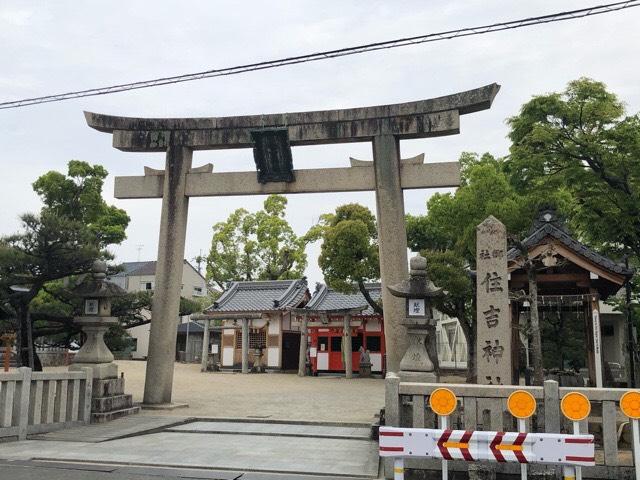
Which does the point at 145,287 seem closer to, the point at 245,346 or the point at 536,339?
the point at 245,346

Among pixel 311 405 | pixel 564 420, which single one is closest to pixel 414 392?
pixel 564 420

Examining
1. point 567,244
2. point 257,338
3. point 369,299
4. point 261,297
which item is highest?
point 567,244

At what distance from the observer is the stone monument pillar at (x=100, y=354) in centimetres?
1073

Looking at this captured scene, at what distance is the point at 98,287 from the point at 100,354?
1440mm

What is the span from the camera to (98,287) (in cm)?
1165

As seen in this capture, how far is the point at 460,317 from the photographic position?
68.2ft

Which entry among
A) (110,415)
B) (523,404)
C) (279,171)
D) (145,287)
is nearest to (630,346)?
(279,171)

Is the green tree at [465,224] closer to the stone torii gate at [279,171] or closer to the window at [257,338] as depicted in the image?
the stone torii gate at [279,171]

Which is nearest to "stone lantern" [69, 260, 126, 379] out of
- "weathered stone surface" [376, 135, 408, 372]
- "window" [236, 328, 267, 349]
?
"weathered stone surface" [376, 135, 408, 372]

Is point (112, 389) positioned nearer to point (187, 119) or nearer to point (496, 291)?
point (187, 119)

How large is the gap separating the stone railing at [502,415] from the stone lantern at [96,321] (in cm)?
682

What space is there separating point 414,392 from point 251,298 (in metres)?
28.1

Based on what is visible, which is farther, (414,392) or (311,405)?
(311,405)

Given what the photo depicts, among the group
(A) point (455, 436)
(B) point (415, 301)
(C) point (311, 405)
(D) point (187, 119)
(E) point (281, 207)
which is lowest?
(C) point (311, 405)
